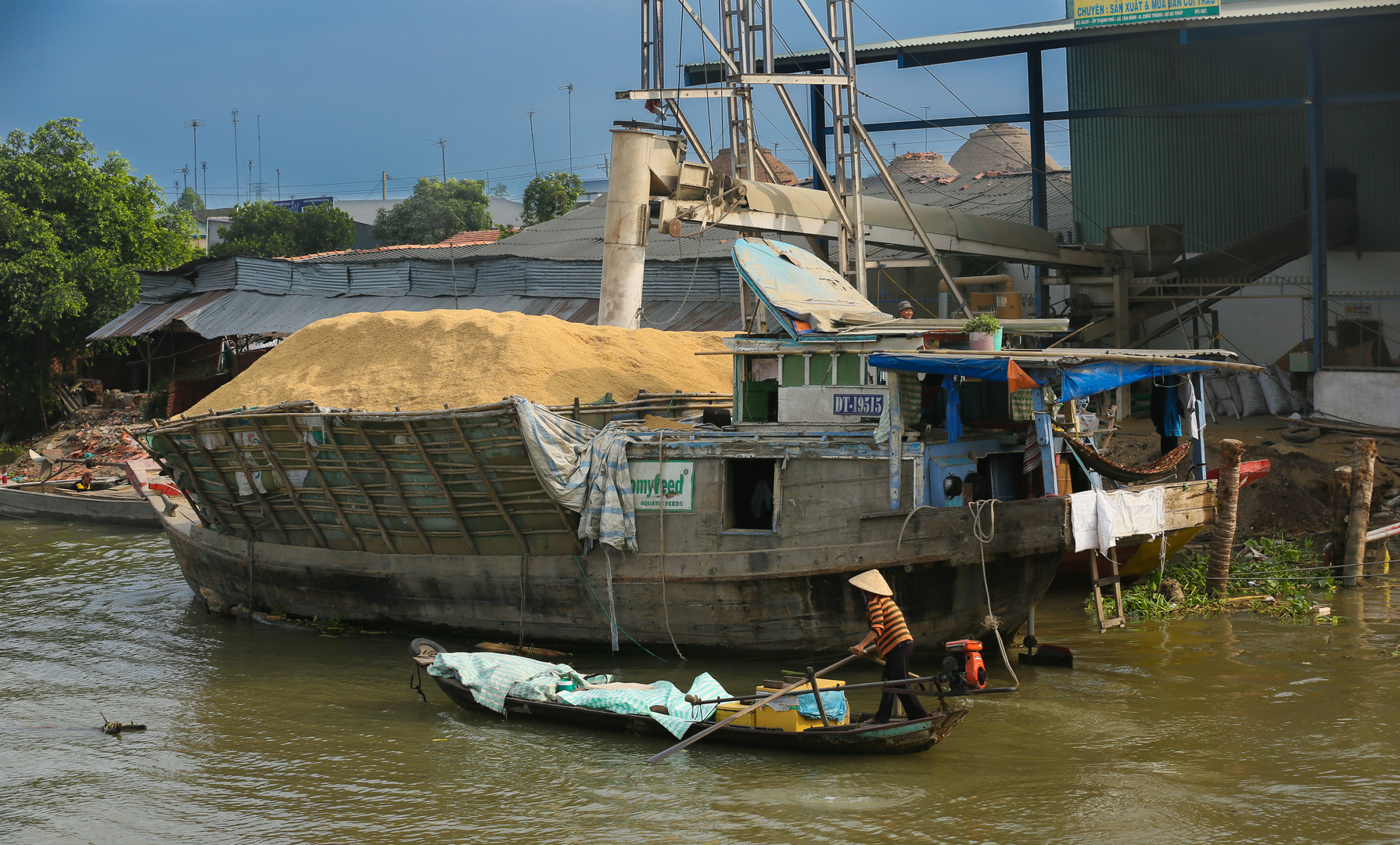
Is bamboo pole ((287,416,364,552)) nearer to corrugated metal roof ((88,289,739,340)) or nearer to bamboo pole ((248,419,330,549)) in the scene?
bamboo pole ((248,419,330,549))

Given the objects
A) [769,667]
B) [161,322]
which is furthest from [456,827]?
[161,322]

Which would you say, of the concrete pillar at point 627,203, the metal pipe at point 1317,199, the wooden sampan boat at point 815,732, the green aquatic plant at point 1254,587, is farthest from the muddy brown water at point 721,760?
the metal pipe at point 1317,199

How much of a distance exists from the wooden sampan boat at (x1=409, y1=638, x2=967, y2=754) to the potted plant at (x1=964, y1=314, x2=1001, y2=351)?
4191 millimetres

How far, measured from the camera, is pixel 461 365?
597 inches

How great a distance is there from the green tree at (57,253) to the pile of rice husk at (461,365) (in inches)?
808

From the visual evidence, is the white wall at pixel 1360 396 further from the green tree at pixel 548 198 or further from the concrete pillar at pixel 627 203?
the green tree at pixel 548 198

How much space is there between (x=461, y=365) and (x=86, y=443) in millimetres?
21301

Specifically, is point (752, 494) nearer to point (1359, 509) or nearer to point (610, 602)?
point (610, 602)

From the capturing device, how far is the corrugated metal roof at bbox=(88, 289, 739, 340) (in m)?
28.7

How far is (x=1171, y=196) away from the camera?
28984 mm

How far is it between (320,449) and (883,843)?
8.75 m

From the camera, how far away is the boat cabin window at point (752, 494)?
12336mm

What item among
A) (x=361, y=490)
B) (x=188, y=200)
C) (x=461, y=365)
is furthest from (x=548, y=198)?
(x=188, y=200)

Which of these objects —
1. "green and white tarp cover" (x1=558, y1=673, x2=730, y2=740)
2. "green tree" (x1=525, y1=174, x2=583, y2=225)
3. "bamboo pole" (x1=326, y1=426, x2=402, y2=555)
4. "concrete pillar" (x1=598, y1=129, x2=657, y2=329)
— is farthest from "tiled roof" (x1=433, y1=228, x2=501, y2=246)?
"green and white tarp cover" (x1=558, y1=673, x2=730, y2=740)
